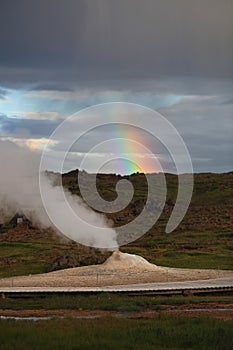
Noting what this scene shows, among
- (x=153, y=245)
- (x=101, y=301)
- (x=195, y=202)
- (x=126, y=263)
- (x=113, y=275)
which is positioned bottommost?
(x=101, y=301)

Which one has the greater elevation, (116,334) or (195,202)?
(195,202)

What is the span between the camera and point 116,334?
33.0 meters

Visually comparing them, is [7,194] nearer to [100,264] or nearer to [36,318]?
[100,264]

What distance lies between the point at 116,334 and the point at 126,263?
2779 centimetres

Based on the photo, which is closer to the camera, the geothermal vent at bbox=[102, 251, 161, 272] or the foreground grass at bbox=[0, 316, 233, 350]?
the foreground grass at bbox=[0, 316, 233, 350]

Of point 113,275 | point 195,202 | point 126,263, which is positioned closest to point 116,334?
point 113,275

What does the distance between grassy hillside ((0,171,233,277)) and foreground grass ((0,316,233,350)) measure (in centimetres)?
2922

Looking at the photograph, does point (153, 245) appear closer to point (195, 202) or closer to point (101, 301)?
point (101, 301)

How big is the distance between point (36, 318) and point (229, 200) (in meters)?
107

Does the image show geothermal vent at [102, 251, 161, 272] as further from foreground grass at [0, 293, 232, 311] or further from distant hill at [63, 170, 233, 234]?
distant hill at [63, 170, 233, 234]

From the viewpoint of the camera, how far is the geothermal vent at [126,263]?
2375 inches

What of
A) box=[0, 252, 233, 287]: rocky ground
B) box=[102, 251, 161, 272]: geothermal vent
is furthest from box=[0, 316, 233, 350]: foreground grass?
box=[102, 251, 161, 272]: geothermal vent

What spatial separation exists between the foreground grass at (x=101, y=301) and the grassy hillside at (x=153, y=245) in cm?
1602

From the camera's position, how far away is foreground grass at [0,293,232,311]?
45.6 metres
